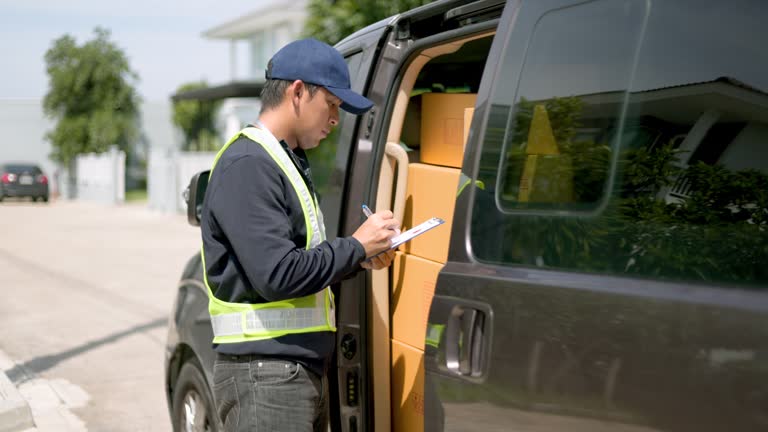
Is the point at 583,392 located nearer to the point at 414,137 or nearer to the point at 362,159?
the point at 362,159

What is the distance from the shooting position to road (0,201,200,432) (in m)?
5.96

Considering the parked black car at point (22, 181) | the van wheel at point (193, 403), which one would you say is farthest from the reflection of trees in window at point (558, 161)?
the parked black car at point (22, 181)

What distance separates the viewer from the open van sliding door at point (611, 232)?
1613 mm

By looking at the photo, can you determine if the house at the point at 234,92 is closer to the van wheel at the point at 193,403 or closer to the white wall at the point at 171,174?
the white wall at the point at 171,174

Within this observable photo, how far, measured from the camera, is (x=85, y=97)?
1569 inches

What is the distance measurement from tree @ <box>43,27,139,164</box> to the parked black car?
6.79 metres

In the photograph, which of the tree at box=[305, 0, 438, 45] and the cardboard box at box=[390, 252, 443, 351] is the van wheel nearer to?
the cardboard box at box=[390, 252, 443, 351]

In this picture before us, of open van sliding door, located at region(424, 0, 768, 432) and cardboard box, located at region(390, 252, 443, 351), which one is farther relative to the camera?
cardboard box, located at region(390, 252, 443, 351)

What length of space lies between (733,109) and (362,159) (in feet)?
4.77

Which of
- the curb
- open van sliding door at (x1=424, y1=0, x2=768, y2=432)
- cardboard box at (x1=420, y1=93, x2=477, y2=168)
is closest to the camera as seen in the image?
open van sliding door at (x1=424, y1=0, x2=768, y2=432)

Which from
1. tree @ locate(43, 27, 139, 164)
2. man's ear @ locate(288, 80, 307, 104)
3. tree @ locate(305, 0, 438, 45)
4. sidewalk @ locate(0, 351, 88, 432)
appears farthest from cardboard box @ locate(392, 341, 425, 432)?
tree @ locate(43, 27, 139, 164)

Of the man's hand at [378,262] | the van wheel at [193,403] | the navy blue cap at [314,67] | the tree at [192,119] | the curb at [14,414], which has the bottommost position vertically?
the curb at [14,414]

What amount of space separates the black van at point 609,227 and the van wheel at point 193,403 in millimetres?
1394

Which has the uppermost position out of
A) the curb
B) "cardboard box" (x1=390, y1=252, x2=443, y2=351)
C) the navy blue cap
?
the navy blue cap
